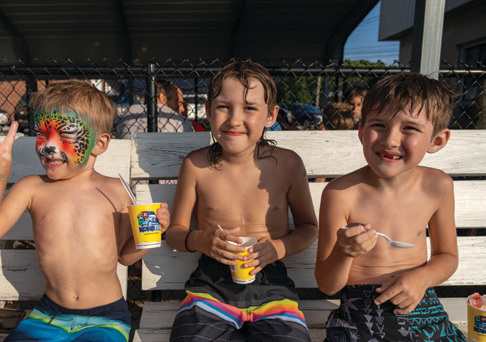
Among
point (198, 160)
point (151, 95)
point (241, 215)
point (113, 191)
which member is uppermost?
point (151, 95)

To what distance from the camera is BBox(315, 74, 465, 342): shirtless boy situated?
1.62 m

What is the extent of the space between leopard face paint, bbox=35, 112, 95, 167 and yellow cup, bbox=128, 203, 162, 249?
0.38 meters

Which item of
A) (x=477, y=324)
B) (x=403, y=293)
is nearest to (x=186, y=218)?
(x=403, y=293)

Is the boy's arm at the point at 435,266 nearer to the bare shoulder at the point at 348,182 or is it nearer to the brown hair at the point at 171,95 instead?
the bare shoulder at the point at 348,182

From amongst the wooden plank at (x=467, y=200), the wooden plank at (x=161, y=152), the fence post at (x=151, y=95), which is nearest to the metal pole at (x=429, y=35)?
the wooden plank at (x=467, y=200)

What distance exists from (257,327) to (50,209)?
1.06 metres

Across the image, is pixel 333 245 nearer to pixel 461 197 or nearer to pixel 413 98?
pixel 413 98

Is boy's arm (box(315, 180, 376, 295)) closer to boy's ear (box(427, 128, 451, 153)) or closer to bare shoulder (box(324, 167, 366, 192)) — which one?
bare shoulder (box(324, 167, 366, 192))

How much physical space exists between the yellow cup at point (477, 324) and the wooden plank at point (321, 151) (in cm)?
89

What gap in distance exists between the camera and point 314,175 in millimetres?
2326

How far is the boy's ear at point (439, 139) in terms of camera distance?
5.62 feet

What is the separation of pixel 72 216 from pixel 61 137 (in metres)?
0.36

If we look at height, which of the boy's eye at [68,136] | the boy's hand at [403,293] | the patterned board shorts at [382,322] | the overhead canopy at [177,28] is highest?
the overhead canopy at [177,28]

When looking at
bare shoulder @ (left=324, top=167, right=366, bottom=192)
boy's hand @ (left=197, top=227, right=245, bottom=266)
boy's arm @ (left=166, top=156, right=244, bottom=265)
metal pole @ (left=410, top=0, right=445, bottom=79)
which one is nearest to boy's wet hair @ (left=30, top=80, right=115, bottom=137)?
boy's arm @ (left=166, top=156, right=244, bottom=265)
